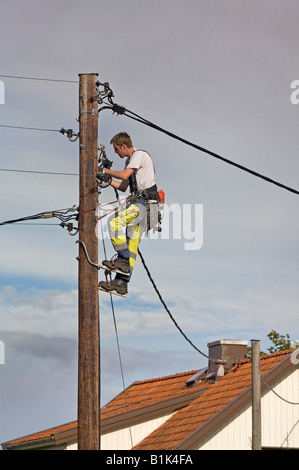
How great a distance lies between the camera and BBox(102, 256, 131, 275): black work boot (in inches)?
536

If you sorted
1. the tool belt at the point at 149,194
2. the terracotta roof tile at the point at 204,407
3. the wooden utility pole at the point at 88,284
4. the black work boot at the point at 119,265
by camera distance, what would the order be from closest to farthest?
the wooden utility pole at the point at 88,284 → the black work boot at the point at 119,265 → the tool belt at the point at 149,194 → the terracotta roof tile at the point at 204,407

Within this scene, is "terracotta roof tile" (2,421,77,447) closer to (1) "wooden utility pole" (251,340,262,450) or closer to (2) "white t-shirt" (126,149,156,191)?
(1) "wooden utility pole" (251,340,262,450)

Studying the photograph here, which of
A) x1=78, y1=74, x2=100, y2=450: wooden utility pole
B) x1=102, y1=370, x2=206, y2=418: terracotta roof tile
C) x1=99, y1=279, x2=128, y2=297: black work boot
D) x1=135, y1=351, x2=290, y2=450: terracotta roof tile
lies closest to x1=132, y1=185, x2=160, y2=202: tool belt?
x1=78, y1=74, x2=100, y2=450: wooden utility pole

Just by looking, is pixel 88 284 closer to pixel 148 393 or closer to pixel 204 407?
pixel 204 407

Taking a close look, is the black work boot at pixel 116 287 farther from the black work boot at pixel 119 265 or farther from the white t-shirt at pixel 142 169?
the white t-shirt at pixel 142 169

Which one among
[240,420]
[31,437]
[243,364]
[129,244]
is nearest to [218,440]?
[240,420]

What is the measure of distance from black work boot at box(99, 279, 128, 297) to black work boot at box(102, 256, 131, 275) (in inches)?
6.0

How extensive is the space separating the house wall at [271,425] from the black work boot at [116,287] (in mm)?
6797

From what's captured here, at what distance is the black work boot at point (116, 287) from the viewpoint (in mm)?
13484

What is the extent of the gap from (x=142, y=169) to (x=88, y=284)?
2.09m

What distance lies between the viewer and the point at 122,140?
14.4 metres

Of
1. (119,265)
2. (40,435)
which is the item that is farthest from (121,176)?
(40,435)

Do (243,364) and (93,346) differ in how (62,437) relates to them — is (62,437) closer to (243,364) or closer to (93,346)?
(243,364)

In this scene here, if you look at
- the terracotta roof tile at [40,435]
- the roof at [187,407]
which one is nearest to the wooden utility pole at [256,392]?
the roof at [187,407]
